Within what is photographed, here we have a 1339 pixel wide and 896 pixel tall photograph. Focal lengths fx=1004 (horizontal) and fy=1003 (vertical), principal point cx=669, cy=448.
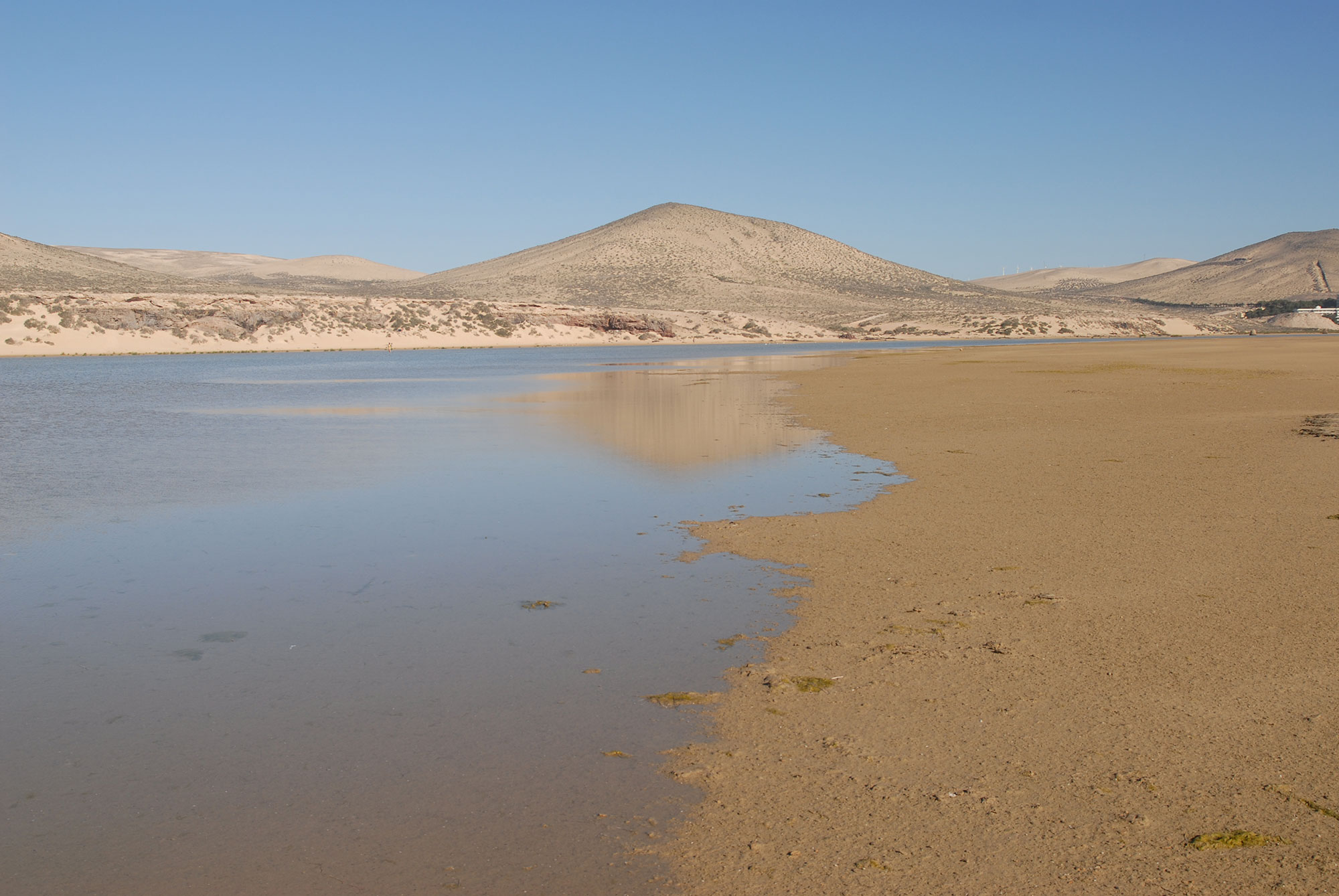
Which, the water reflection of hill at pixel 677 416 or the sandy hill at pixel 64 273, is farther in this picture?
the sandy hill at pixel 64 273

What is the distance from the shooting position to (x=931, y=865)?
11.8 feet

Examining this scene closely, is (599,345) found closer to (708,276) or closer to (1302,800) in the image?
(708,276)

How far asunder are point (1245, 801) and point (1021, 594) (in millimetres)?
2938

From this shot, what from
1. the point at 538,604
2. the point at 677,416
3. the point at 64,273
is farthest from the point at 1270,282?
the point at 538,604

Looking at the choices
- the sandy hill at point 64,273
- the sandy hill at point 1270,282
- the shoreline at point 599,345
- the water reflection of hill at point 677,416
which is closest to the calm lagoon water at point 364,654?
the water reflection of hill at point 677,416

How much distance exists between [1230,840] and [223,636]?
216 inches

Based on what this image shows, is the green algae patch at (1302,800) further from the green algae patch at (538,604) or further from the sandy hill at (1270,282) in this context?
the sandy hill at (1270,282)

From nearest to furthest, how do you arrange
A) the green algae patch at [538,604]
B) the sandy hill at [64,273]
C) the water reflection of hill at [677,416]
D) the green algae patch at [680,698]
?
1. the green algae patch at [680,698]
2. the green algae patch at [538,604]
3. the water reflection of hill at [677,416]
4. the sandy hill at [64,273]

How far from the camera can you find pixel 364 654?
589 cm

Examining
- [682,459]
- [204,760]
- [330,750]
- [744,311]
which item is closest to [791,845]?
[330,750]

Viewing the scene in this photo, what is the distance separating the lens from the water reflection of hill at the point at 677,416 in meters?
15.2

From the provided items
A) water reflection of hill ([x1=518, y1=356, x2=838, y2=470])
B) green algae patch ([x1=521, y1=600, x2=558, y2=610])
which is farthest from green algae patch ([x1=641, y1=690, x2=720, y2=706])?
water reflection of hill ([x1=518, y1=356, x2=838, y2=470])

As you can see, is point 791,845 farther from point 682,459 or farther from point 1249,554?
point 682,459

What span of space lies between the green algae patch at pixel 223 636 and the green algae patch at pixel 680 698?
108 inches
